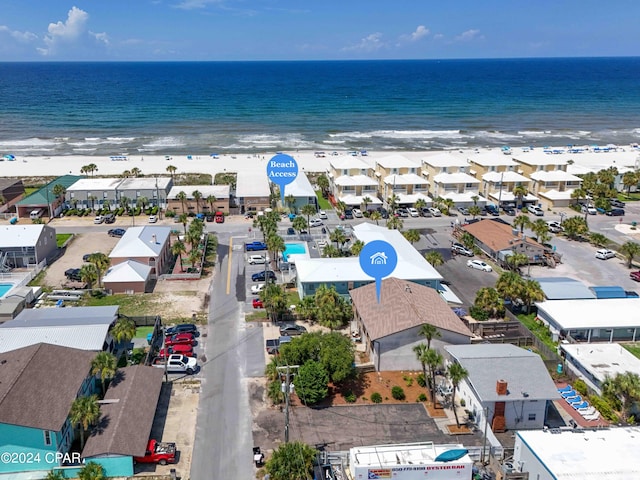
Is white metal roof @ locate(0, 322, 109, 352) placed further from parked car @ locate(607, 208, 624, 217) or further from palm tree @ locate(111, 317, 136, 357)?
parked car @ locate(607, 208, 624, 217)

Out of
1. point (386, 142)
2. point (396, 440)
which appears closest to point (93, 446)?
point (396, 440)

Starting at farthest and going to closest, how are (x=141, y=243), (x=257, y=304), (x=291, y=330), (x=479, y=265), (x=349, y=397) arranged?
(x=479, y=265) → (x=141, y=243) → (x=257, y=304) → (x=291, y=330) → (x=349, y=397)

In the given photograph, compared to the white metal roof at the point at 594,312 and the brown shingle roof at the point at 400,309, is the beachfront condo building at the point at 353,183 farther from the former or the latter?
the white metal roof at the point at 594,312

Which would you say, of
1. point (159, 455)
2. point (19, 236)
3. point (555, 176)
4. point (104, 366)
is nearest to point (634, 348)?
point (159, 455)

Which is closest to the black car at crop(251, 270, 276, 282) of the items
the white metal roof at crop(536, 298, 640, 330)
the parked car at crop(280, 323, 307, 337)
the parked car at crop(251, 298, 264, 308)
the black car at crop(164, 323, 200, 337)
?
the parked car at crop(251, 298, 264, 308)

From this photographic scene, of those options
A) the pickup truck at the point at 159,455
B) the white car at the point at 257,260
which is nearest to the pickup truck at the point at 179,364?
the pickup truck at the point at 159,455

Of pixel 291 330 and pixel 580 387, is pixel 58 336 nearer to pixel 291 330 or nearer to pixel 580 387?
pixel 291 330
